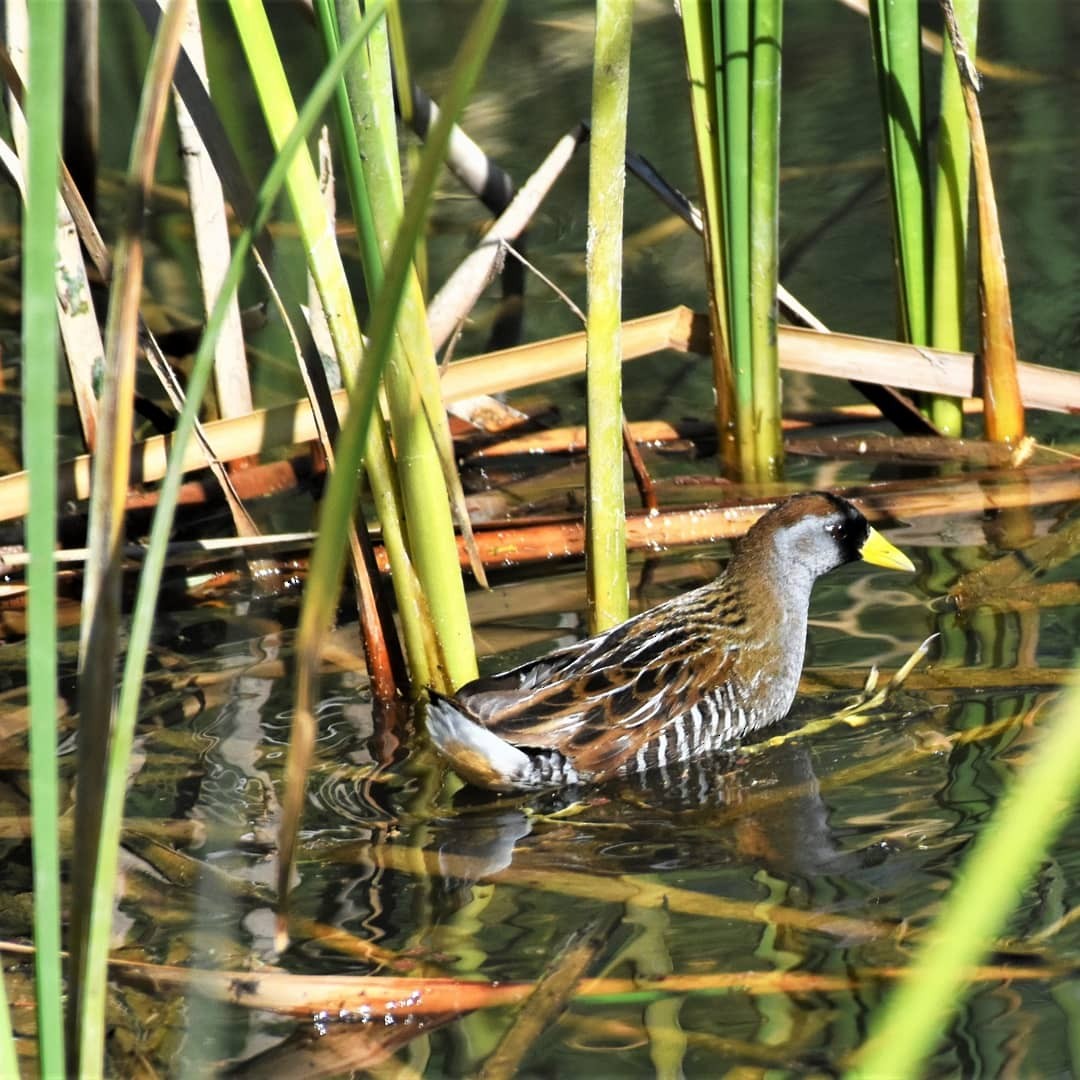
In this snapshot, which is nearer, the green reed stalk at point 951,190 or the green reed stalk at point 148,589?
the green reed stalk at point 148,589

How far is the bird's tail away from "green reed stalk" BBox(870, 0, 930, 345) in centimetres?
194

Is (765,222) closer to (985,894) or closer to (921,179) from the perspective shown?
(921,179)

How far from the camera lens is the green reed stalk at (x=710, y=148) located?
13.2ft

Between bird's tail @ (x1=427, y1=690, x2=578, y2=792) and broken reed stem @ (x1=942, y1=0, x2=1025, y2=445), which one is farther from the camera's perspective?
broken reed stem @ (x1=942, y1=0, x2=1025, y2=445)

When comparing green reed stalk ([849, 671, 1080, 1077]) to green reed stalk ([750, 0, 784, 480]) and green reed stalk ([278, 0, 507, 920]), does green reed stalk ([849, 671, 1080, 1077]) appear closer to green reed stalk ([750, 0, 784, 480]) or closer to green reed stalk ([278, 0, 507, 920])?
green reed stalk ([278, 0, 507, 920])

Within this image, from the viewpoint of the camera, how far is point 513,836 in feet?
11.2

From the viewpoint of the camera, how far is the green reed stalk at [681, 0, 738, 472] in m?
4.02

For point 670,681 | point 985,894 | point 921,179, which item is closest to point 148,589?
point 985,894

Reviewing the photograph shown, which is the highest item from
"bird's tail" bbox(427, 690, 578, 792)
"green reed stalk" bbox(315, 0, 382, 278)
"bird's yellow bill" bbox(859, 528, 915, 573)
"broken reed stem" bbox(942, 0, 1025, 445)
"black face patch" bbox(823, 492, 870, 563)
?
"green reed stalk" bbox(315, 0, 382, 278)

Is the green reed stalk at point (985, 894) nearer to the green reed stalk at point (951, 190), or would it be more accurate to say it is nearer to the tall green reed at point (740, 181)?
the tall green reed at point (740, 181)

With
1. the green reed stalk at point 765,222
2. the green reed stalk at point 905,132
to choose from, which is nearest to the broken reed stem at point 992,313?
the green reed stalk at point 905,132

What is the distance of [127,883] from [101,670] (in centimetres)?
174

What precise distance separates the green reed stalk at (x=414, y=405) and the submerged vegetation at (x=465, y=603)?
1 cm

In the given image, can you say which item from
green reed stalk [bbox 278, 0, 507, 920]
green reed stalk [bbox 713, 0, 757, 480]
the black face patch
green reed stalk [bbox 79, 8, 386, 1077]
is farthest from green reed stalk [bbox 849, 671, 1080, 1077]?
green reed stalk [bbox 713, 0, 757, 480]
